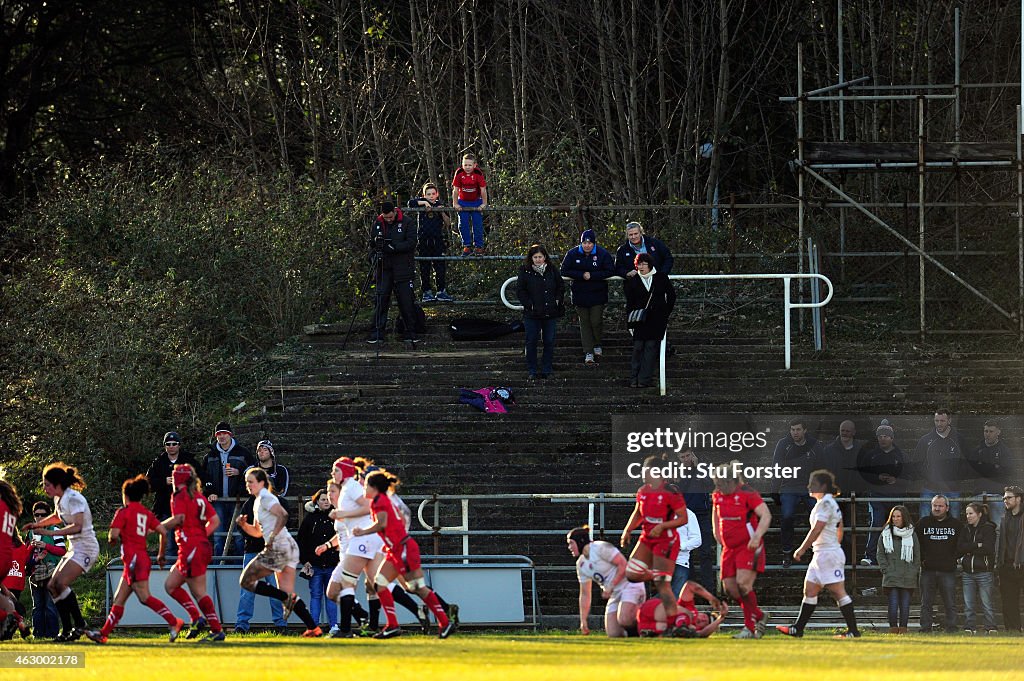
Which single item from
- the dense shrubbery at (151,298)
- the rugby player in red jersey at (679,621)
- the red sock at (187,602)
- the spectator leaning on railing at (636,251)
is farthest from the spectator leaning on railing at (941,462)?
the dense shrubbery at (151,298)

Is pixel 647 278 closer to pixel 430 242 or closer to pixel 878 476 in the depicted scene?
pixel 878 476

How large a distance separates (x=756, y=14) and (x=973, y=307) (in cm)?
1042

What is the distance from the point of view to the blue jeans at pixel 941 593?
1705cm

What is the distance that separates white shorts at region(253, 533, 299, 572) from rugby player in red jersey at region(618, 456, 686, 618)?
2877 mm

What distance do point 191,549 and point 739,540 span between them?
470 cm

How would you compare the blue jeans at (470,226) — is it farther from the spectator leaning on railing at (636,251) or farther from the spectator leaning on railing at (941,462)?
the spectator leaning on railing at (941,462)

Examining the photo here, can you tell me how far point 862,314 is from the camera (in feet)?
83.9

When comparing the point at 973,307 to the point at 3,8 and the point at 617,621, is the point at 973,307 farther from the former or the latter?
the point at 3,8

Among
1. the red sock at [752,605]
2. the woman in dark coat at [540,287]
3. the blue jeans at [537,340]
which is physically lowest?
the red sock at [752,605]

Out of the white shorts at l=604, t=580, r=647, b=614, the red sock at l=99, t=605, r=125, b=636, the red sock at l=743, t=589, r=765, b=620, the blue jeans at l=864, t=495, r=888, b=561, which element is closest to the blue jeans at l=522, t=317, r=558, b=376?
the blue jeans at l=864, t=495, r=888, b=561

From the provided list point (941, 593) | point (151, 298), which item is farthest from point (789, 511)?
point (151, 298)

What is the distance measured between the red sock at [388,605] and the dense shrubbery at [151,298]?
7.91m

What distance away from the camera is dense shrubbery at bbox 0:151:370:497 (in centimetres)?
2348

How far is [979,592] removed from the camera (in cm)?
1736
